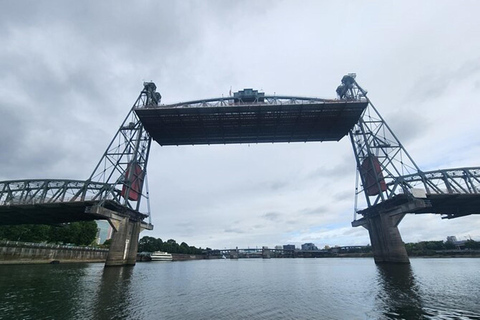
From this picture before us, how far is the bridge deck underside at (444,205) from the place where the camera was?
1811 inches

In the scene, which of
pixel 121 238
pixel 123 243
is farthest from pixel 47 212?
pixel 123 243

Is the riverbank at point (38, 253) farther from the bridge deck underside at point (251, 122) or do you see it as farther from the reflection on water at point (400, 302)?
the reflection on water at point (400, 302)

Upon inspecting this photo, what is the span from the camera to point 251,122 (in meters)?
60.0

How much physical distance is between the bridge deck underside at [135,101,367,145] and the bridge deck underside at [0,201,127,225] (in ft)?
74.9

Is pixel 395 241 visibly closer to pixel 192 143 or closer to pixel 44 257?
pixel 192 143

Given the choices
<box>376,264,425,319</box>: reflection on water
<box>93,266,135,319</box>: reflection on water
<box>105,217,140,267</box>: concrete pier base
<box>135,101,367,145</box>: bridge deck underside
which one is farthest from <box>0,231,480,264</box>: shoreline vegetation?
<box>376,264,425,319</box>: reflection on water

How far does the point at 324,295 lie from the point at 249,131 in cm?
4847

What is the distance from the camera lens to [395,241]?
47.9 meters

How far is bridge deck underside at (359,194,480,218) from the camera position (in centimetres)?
4600

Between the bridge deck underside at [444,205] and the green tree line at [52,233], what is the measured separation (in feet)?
277

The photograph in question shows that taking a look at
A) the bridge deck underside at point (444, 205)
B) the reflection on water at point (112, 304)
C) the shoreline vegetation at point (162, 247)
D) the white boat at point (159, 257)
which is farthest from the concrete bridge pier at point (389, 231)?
the white boat at point (159, 257)

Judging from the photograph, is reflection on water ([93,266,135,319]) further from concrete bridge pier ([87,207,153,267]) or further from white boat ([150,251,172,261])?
white boat ([150,251,172,261])

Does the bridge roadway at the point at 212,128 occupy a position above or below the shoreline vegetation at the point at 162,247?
above

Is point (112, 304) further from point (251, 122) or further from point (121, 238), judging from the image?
point (251, 122)
